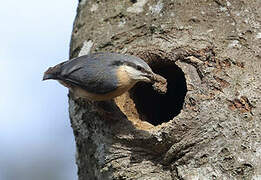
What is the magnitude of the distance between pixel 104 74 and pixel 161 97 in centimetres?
80

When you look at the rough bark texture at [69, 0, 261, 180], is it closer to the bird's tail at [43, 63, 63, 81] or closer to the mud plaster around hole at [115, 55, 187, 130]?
the mud plaster around hole at [115, 55, 187, 130]

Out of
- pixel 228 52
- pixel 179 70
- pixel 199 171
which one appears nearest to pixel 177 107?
pixel 179 70

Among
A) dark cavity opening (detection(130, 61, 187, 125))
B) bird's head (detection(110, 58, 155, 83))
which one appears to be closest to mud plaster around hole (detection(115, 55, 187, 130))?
dark cavity opening (detection(130, 61, 187, 125))

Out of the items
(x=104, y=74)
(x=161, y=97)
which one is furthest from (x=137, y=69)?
(x=161, y=97)

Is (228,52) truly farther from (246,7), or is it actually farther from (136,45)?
(136,45)

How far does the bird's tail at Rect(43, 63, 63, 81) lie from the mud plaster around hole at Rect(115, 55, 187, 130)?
444 mm

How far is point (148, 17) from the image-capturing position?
314 centimetres

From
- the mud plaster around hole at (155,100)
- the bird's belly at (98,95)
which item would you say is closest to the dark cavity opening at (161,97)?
the mud plaster around hole at (155,100)

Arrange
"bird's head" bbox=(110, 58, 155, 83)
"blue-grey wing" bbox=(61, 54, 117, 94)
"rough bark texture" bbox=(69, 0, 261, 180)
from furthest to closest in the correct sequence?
"blue-grey wing" bbox=(61, 54, 117, 94) → "bird's head" bbox=(110, 58, 155, 83) → "rough bark texture" bbox=(69, 0, 261, 180)

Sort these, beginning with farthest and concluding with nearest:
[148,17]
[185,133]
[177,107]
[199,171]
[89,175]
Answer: [177,107], [148,17], [89,175], [185,133], [199,171]

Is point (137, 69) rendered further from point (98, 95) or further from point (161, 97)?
point (161, 97)

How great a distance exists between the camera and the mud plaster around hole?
3059mm

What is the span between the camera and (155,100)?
366 centimetres

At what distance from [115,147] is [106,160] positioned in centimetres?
9
